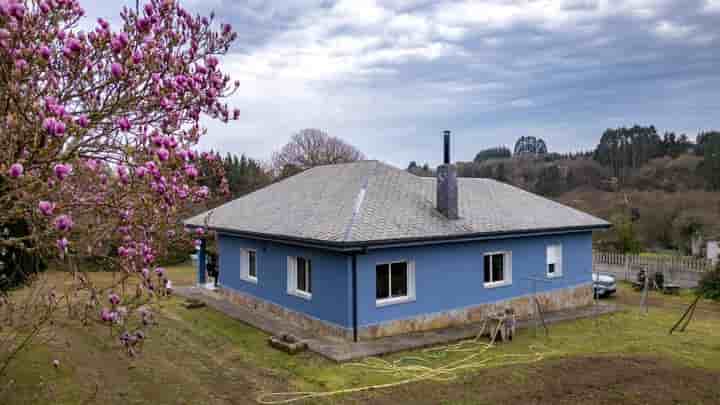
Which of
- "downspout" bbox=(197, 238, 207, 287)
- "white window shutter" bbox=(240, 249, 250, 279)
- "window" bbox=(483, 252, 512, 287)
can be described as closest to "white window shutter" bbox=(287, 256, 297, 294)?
"white window shutter" bbox=(240, 249, 250, 279)

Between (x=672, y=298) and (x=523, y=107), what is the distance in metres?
12.4

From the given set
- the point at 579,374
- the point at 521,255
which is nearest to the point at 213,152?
the point at 579,374

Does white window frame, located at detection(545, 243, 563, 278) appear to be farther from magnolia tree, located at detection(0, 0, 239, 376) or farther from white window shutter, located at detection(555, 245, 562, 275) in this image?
magnolia tree, located at detection(0, 0, 239, 376)

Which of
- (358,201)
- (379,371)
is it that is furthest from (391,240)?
(379,371)

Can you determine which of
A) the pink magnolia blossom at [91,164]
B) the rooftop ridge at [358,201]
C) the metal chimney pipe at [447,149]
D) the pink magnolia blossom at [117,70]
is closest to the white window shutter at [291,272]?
the rooftop ridge at [358,201]

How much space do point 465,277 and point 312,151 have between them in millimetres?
37377

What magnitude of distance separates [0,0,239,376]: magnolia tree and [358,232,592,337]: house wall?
313 inches

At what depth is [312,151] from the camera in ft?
167

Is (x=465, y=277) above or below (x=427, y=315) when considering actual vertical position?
above

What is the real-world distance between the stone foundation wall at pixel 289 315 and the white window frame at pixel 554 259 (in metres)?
8.46

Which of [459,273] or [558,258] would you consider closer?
[459,273]

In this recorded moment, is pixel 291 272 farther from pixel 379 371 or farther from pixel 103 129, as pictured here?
pixel 103 129

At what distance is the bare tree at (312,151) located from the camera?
165 ft

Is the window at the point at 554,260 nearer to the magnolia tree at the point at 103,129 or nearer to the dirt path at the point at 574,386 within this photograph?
the dirt path at the point at 574,386
